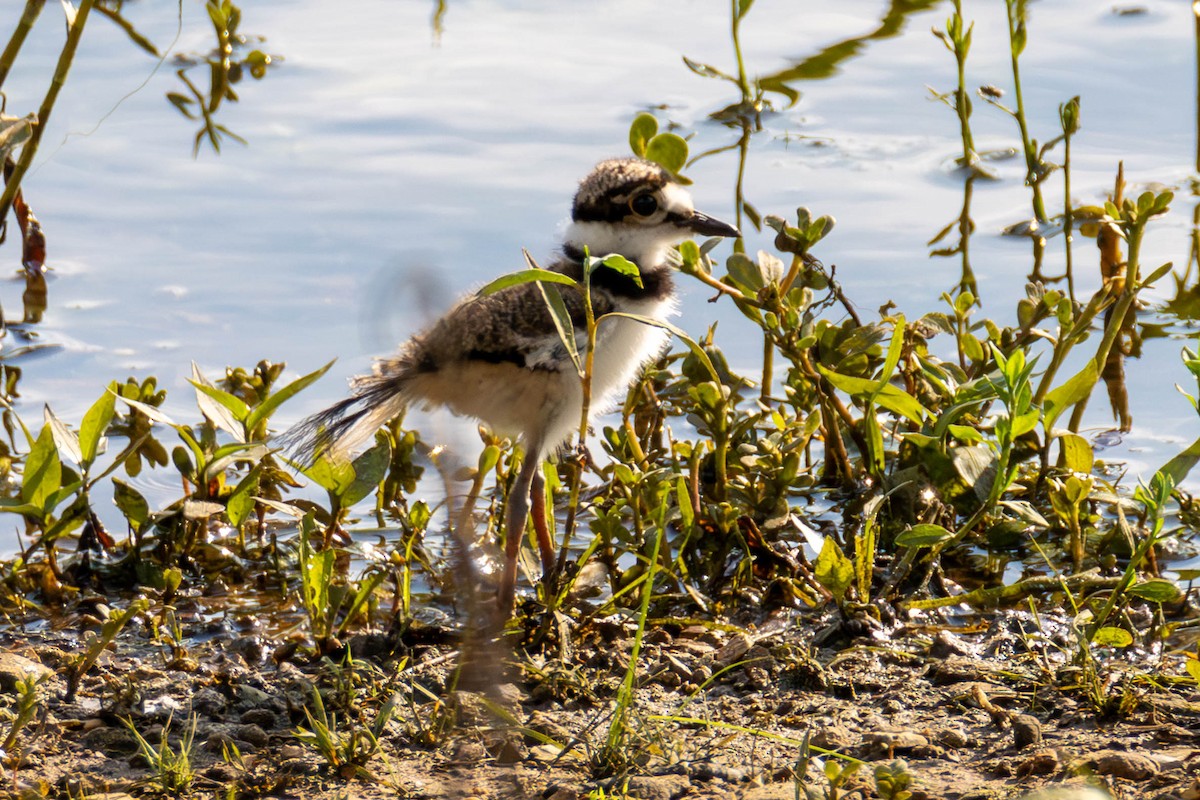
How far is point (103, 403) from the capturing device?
3564 mm

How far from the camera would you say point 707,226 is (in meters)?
4.20

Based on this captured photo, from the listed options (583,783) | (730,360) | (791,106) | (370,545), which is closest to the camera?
(583,783)

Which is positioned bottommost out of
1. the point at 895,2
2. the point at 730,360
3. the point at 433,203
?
the point at 730,360

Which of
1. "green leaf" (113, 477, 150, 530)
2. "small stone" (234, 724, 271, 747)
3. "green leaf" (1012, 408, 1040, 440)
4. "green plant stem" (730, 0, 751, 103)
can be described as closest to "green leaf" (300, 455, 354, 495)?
"green leaf" (113, 477, 150, 530)

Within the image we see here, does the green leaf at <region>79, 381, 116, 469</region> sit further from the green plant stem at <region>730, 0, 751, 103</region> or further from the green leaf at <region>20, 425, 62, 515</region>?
the green plant stem at <region>730, 0, 751, 103</region>

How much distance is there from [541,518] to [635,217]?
898mm

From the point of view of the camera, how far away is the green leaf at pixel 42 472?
3.46 meters

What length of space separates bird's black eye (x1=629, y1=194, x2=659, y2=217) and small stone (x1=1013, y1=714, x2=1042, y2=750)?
1.87 m

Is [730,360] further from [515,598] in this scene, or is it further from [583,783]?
[583,783]

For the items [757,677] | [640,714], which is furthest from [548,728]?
[757,677]

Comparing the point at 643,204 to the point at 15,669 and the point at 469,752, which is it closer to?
the point at 469,752

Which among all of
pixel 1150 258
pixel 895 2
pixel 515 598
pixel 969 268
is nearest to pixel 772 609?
pixel 515 598

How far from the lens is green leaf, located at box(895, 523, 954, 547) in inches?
127

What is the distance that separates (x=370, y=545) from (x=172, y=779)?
1137 mm
